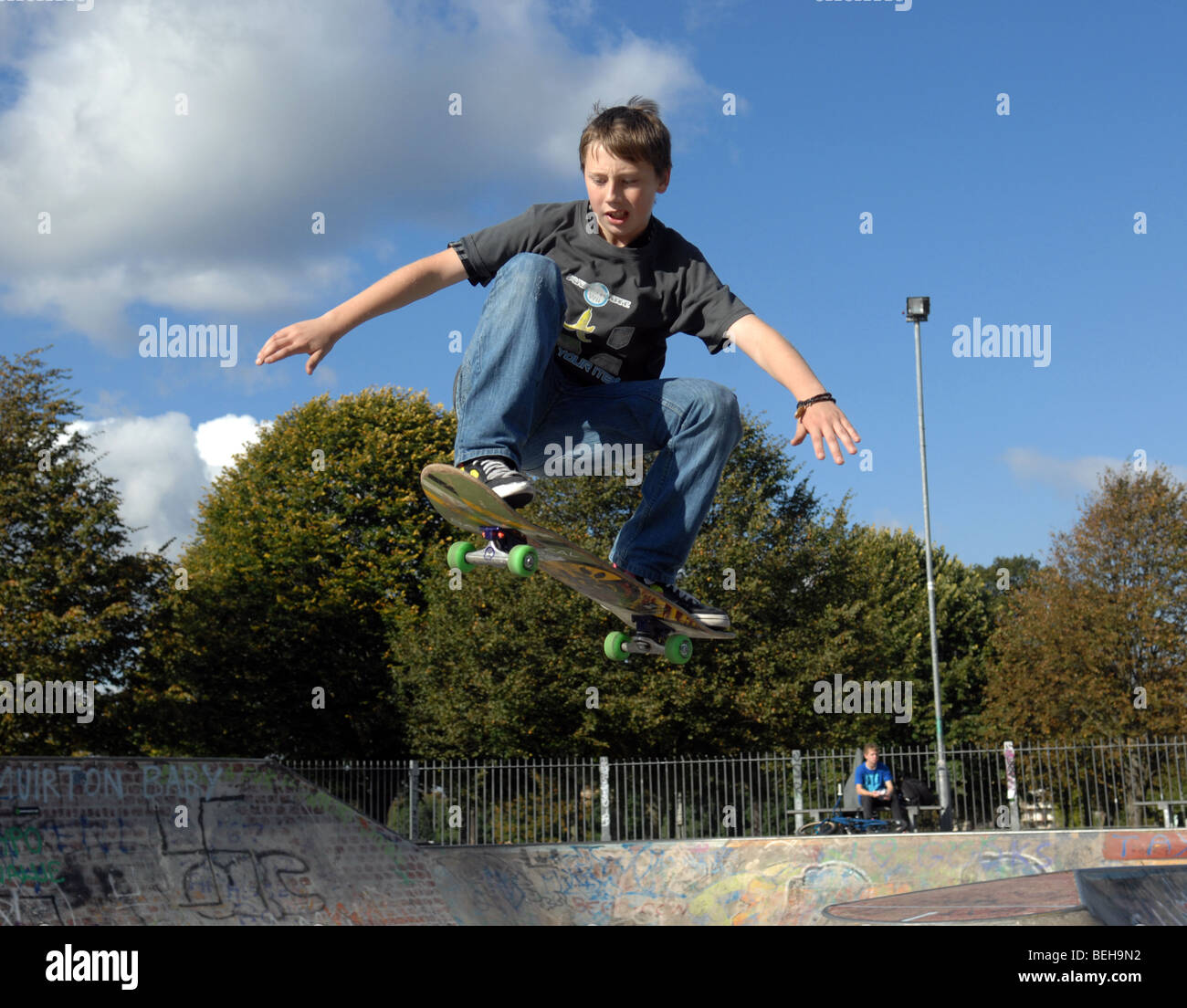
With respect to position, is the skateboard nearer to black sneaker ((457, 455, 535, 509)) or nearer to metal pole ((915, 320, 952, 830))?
black sneaker ((457, 455, 535, 509))

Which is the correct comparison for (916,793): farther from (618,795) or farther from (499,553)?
(499,553)

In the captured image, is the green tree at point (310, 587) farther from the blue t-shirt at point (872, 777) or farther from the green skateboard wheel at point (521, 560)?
the green skateboard wheel at point (521, 560)

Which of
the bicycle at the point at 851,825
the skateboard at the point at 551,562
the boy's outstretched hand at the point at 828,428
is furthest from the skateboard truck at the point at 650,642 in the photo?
the bicycle at the point at 851,825

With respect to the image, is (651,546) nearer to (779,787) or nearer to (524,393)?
(524,393)

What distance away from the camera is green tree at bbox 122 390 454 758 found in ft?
107

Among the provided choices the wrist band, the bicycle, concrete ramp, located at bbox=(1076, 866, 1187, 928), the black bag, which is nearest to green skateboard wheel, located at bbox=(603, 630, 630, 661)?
the wrist band

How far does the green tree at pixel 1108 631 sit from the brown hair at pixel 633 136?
98.0ft

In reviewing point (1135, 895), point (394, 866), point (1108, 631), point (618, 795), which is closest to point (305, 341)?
point (1135, 895)

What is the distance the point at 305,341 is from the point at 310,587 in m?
31.2

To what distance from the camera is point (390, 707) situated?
35.0 meters

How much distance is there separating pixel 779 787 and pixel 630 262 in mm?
21274

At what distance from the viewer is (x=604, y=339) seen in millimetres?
5555

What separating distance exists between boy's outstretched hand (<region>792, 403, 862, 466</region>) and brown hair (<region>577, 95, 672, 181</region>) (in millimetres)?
1486
